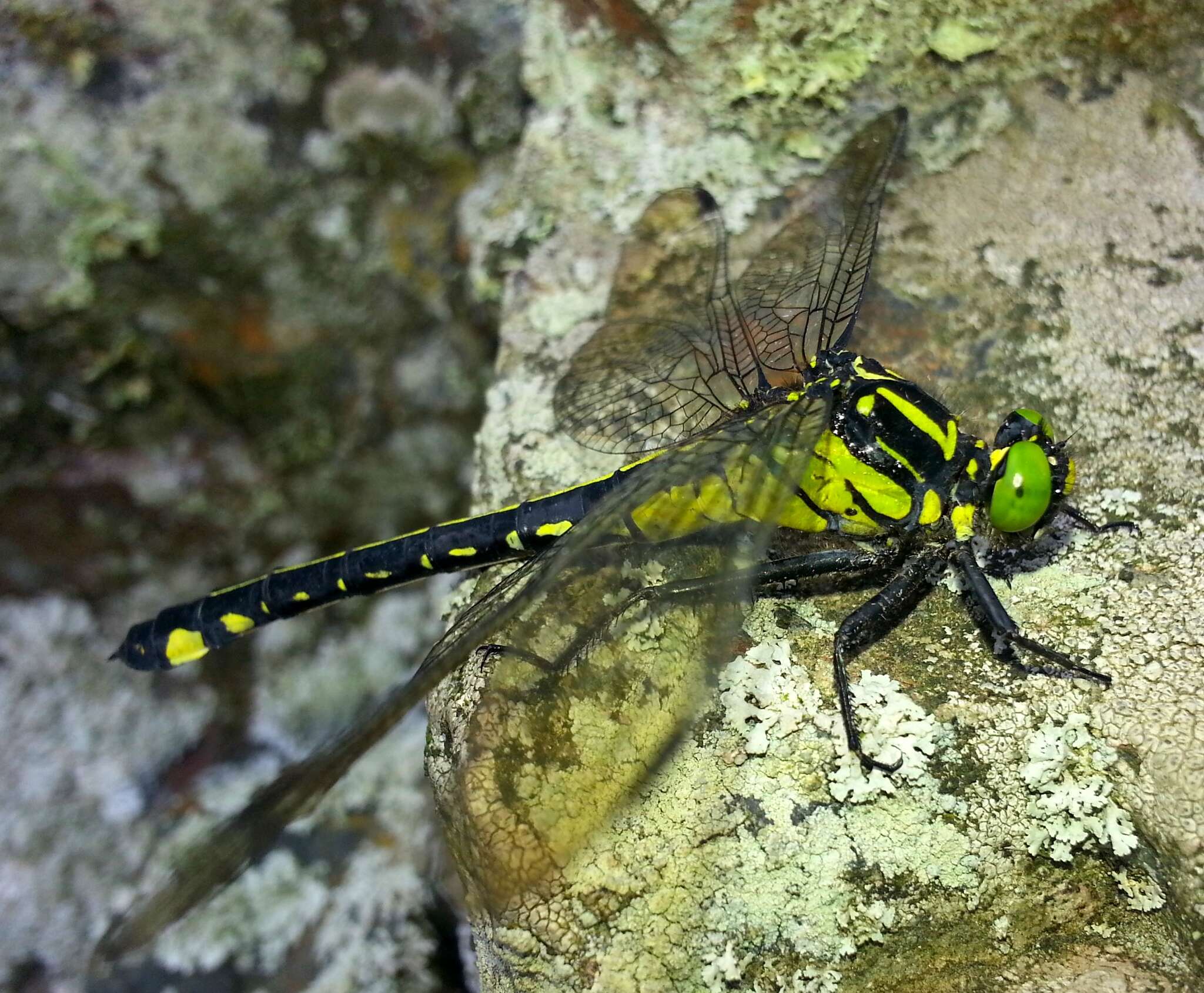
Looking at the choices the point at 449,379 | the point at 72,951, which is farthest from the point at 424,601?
the point at 72,951

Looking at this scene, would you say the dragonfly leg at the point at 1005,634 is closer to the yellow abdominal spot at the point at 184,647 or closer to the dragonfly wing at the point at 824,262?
the dragonfly wing at the point at 824,262

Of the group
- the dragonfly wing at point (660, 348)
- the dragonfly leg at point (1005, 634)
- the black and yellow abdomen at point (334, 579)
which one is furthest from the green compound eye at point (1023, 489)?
the black and yellow abdomen at point (334, 579)

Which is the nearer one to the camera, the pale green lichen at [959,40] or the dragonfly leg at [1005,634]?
the dragonfly leg at [1005,634]

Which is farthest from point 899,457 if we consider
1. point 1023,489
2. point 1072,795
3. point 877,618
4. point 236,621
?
point 236,621

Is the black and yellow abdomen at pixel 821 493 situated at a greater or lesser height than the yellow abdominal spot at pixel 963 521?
greater

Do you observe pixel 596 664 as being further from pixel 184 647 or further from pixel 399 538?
pixel 184 647

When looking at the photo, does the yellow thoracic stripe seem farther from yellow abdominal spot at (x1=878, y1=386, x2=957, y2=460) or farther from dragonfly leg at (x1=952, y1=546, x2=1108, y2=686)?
dragonfly leg at (x1=952, y1=546, x2=1108, y2=686)

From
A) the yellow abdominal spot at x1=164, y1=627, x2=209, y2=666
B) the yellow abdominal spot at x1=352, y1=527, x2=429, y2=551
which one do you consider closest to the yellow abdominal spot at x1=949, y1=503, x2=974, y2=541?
the yellow abdominal spot at x1=352, y1=527, x2=429, y2=551

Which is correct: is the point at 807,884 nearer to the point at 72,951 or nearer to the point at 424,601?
the point at 424,601
